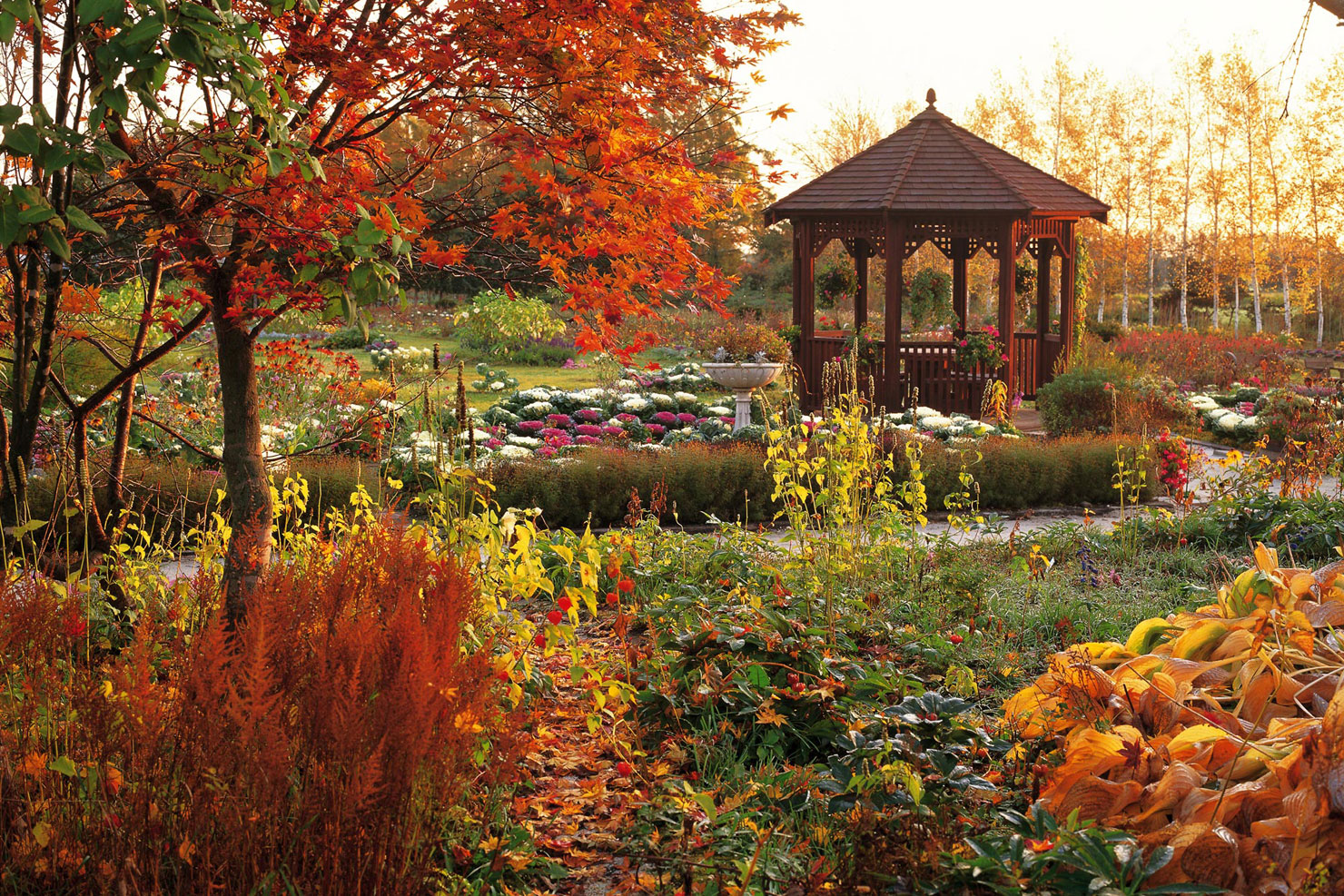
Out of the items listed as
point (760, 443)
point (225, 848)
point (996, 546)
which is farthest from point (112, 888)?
point (760, 443)

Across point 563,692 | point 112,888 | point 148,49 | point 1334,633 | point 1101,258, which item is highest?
point 1101,258

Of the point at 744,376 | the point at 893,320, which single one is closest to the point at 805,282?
the point at 893,320

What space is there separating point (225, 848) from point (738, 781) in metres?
1.29

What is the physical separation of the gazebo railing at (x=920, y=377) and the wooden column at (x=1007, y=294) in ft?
1.27

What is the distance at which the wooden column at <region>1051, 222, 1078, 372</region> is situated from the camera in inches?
538

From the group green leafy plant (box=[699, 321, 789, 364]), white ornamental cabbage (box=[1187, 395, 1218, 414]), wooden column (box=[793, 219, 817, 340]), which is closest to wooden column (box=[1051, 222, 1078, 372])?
white ornamental cabbage (box=[1187, 395, 1218, 414])

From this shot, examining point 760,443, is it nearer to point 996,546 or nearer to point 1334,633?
point 996,546

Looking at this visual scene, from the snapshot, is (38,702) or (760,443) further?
(760,443)

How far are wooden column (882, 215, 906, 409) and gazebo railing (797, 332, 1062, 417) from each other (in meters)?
0.02

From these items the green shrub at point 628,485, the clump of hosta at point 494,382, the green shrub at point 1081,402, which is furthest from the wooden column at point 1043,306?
the green shrub at point 628,485

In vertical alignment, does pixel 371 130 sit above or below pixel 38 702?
above

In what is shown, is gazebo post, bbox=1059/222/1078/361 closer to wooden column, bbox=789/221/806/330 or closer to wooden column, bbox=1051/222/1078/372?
wooden column, bbox=1051/222/1078/372

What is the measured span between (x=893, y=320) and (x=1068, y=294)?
9.10ft

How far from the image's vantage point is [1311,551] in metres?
5.19
